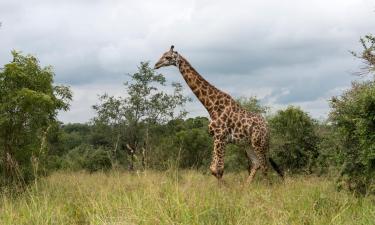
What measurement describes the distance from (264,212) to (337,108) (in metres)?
4.85

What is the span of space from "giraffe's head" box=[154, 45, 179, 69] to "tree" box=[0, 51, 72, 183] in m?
2.72

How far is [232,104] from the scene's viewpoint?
1287cm

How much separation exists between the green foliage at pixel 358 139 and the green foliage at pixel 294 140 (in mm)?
5985

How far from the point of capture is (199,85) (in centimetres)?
1306

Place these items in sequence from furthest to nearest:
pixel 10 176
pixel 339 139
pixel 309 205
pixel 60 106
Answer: pixel 60 106, pixel 10 176, pixel 339 139, pixel 309 205

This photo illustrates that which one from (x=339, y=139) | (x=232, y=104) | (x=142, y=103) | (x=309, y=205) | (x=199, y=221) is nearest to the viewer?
(x=199, y=221)

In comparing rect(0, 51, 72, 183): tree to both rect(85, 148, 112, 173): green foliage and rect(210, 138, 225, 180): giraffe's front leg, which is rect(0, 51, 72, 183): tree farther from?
rect(85, 148, 112, 173): green foliage

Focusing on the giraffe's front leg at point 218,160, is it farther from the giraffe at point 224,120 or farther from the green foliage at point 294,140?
the green foliage at point 294,140

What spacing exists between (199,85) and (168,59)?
1.01m

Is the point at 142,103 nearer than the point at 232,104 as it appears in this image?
No

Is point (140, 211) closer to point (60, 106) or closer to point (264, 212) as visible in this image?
point (264, 212)

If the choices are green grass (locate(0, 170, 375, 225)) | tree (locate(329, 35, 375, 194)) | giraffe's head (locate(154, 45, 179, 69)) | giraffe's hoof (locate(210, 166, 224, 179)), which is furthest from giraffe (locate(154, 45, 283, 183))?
green grass (locate(0, 170, 375, 225))

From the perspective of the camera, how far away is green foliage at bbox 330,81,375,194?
868cm

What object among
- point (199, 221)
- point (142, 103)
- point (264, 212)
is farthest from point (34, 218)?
point (142, 103)
